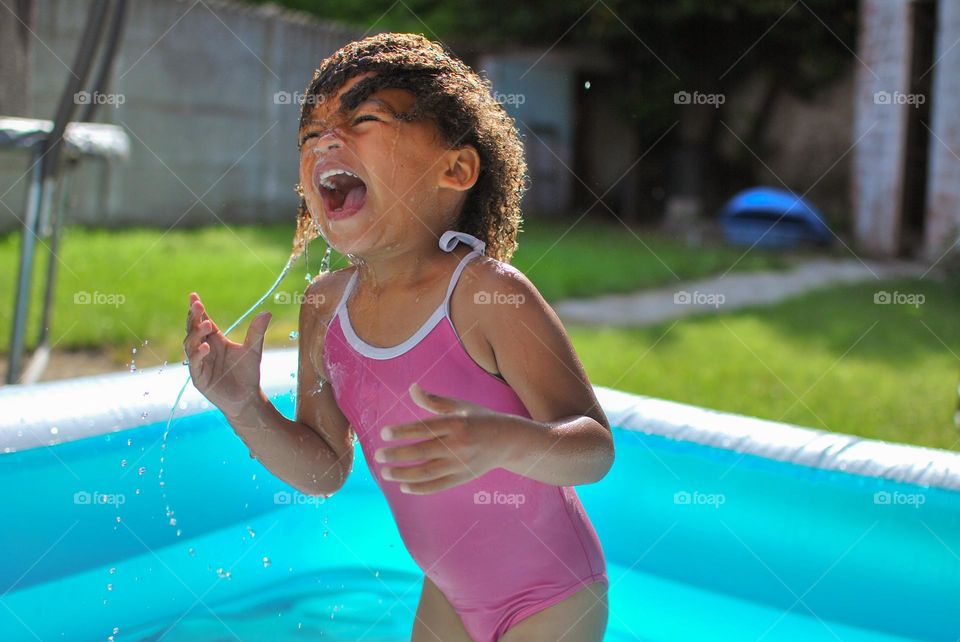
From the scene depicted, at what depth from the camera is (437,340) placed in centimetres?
178

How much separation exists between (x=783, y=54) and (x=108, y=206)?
7085mm

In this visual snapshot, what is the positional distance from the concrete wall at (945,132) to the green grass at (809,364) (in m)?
1.90

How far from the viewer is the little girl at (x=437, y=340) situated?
1727 millimetres

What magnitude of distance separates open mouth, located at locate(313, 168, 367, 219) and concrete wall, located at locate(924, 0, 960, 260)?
7269mm

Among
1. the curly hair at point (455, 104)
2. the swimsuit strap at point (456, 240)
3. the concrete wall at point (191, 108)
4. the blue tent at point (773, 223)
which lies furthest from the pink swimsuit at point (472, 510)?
the blue tent at point (773, 223)

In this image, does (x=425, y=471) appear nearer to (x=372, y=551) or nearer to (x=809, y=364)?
(x=372, y=551)

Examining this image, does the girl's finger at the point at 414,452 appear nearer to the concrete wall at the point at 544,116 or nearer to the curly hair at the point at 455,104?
the curly hair at the point at 455,104

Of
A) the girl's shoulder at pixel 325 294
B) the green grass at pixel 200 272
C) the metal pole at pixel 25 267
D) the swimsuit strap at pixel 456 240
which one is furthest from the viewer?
the green grass at pixel 200 272

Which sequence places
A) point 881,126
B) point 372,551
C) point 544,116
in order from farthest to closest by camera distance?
1. point 544,116
2. point 881,126
3. point 372,551

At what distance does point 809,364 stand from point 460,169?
3.59 meters

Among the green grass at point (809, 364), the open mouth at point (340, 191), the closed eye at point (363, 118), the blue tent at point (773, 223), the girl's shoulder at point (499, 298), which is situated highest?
the closed eye at point (363, 118)

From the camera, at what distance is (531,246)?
28.7ft

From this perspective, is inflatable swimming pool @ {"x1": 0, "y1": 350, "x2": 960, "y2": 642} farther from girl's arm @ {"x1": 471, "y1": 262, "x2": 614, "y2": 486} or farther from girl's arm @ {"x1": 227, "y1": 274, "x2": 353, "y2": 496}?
girl's arm @ {"x1": 471, "y1": 262, "x2": 614, "y2": 486}

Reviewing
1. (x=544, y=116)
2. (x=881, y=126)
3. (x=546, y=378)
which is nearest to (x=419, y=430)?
(x=546, y=378)
